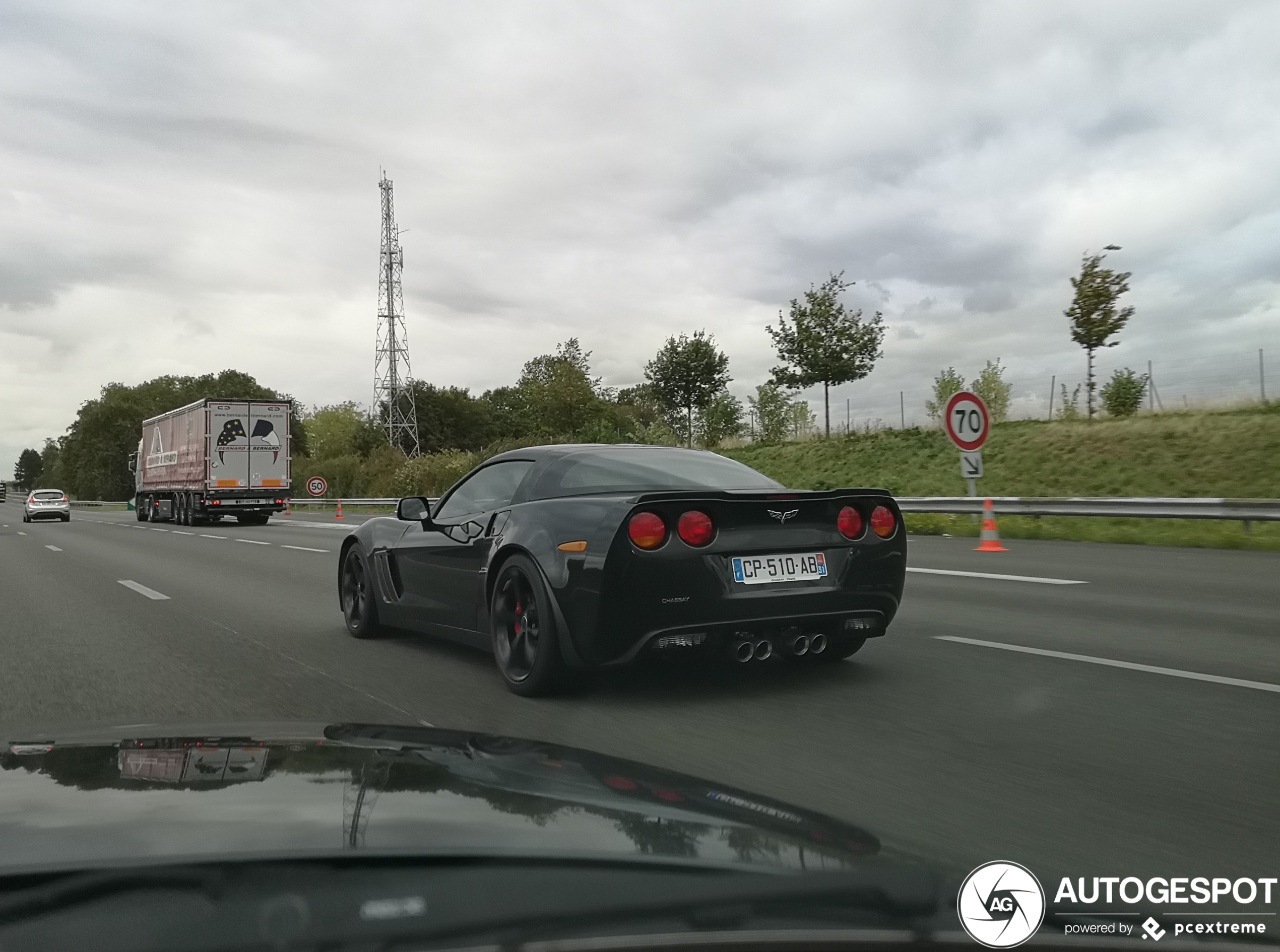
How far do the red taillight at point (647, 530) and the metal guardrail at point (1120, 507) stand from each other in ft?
35.7

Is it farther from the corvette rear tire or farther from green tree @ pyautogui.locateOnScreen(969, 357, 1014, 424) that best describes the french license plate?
green tree @ pyautogui.locateOnScreen(969, 357, 1014, 424)

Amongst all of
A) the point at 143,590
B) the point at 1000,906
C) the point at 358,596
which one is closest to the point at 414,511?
the point at 358,596

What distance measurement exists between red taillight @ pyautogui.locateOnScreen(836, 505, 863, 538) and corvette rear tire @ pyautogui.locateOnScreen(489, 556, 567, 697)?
1.51 m

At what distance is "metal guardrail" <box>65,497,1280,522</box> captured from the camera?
1467cm

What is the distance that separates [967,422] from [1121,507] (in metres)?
3.09

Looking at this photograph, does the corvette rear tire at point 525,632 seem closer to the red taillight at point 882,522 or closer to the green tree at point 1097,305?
the red taillight at point 882,522

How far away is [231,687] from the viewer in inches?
239

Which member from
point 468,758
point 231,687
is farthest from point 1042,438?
point 468,758

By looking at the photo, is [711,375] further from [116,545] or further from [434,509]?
[434,509]

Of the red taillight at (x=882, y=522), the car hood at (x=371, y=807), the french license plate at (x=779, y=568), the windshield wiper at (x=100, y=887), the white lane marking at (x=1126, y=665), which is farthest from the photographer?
the red taillight at (x=882, y=522)

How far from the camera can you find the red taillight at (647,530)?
5133mm

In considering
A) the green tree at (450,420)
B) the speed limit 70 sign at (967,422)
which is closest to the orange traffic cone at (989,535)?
the speed limit 70 sign at (967,422)

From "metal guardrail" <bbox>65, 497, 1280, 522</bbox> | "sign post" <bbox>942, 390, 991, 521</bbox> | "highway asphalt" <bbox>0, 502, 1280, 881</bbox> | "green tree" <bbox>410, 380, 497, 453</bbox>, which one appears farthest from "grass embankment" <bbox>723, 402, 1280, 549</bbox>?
"green tree" <bbox>410, 380, 497, 453</bbox>

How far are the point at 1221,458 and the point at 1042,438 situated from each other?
6.67m
